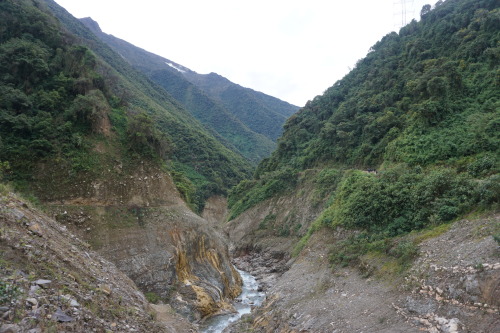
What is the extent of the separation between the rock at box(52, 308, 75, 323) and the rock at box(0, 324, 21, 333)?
1.33 metres

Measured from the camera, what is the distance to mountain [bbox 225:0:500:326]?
1285 cm

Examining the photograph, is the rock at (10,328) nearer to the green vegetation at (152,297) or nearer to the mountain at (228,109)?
the green vegetation at (152,297)

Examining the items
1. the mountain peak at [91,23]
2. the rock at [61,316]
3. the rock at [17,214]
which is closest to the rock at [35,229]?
the rock at [17,214]

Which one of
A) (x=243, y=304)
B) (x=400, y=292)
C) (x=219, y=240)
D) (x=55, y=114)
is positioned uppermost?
(x=400, y=292)

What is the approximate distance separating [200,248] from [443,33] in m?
48.0

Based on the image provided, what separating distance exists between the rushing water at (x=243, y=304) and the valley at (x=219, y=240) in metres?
0.17

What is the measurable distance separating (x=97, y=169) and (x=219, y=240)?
1399 centimetres

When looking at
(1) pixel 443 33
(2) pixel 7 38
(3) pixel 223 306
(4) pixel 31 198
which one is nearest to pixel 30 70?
(2) pixel 7 38

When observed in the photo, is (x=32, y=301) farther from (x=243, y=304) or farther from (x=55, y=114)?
(x=243, y=304)

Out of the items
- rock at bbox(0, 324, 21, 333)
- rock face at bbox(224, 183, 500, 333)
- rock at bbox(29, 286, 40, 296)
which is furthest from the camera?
rock face at bbox(224, 183, 500, 333)

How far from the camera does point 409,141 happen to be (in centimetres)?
2928

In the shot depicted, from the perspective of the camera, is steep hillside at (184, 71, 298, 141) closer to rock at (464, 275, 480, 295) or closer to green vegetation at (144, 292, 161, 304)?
green vegetation at (144, 292, 161, 304)

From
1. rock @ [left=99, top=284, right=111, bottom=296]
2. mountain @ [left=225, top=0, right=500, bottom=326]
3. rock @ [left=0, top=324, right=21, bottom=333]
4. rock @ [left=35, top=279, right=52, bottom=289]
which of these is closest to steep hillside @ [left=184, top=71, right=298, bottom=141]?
mountain @ [left=225, top=0, right=500, bottom=326]

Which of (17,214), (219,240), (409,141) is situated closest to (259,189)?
(219,240)
